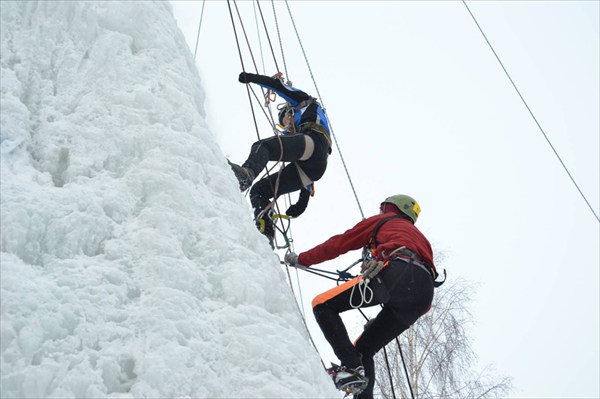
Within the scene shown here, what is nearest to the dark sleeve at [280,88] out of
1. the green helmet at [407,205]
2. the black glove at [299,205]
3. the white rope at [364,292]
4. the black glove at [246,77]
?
the black glove at [246,77]

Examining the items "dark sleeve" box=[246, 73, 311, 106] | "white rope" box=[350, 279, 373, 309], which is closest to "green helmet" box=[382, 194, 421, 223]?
"white rope" box=[350, 279, 373, 309]

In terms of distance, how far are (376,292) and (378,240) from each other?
33 cm

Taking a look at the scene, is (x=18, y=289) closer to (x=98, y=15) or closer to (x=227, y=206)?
(x=227, y=206)

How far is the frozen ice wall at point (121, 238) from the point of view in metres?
1.76

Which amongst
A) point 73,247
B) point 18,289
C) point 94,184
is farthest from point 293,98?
point 18,289

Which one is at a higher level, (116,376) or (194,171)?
(194,171)

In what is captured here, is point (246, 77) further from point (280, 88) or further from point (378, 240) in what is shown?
point (378, 240)

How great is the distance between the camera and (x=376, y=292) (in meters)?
3.42

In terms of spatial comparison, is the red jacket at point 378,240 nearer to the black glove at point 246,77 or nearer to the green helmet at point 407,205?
the green helmet at point 407,205

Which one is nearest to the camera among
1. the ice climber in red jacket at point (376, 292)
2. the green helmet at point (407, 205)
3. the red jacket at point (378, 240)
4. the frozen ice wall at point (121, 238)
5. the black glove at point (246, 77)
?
the frozen ice wall at point (121, 238)

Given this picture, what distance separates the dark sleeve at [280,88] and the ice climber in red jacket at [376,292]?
4.75 feet

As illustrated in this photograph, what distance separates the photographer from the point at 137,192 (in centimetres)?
235

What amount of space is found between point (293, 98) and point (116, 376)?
3301 mm

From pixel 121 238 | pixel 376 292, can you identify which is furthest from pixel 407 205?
pixel 121 238
